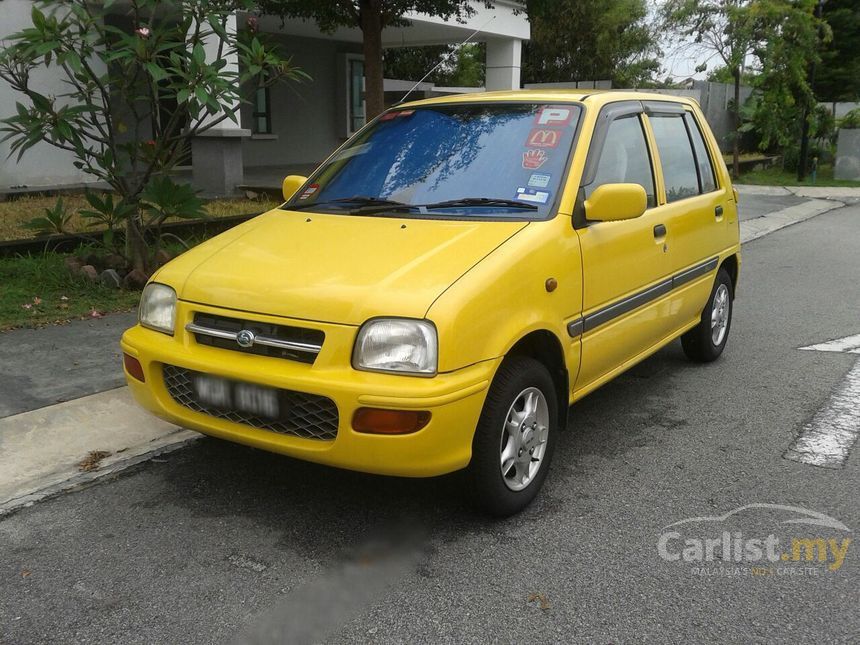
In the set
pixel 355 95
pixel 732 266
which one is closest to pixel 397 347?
pixel 732 266

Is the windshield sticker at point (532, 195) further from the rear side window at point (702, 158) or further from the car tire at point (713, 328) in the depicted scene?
the car tire at point (713, 328)

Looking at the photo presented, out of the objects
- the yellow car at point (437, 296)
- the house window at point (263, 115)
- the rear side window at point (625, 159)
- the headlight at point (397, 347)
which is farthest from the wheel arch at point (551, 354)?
the house window at point (263, 115)

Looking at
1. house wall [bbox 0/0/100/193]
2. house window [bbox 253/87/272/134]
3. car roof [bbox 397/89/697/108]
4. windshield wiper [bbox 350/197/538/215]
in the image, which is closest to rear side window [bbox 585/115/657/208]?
car roof [bbox 397/89/697/108]

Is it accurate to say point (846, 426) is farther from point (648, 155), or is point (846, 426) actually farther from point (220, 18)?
point (220, 18)

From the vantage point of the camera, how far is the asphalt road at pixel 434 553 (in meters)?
2.88

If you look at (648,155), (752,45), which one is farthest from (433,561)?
(752,45)

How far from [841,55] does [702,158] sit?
30044 mm

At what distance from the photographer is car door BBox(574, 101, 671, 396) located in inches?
159

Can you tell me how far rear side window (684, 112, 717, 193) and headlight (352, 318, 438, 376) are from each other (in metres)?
3.17

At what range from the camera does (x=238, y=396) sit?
132 inches

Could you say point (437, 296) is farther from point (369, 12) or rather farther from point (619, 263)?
point (369, 12)

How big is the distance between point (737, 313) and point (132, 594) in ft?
20.2

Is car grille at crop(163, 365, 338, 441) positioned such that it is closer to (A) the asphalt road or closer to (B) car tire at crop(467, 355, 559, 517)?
(A) the asphalt road

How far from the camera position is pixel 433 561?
329 cm
